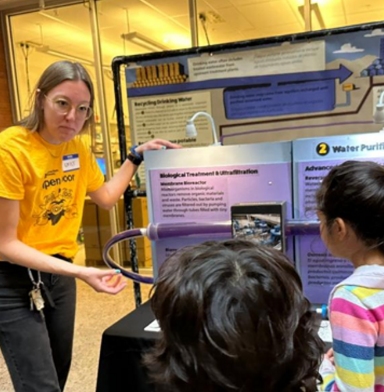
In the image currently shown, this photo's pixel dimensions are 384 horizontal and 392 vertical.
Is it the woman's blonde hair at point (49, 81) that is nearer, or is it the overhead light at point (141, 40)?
the woman's blonde hair at point (49, 81)

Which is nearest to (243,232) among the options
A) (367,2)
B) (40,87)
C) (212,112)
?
(212,112)

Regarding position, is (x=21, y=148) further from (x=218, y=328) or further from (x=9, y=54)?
(x=9, y=54)

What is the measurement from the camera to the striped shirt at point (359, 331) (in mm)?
767

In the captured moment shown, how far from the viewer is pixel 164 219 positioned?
1.27 m

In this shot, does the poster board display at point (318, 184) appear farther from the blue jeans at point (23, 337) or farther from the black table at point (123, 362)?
the blue jeans at point (23, 337)

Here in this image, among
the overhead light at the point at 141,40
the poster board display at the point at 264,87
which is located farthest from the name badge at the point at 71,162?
the overhead light at the point at 141,40

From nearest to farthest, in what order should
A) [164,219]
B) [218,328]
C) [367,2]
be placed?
[218,328], [164,219], [367,2]

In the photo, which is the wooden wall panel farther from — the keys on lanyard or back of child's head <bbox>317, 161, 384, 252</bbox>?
back of child's head <bbox>317, 161, 384, 252</bbox>

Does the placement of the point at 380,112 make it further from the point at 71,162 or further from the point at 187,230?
the point at 71,162

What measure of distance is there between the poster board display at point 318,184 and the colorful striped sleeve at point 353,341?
0.36 m

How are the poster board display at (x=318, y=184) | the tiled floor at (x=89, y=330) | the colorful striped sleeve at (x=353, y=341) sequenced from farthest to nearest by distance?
the tiled floor at (x=89, y=330)
the poster board display at (x=318, y=184)
the colorful striped sleeve at (x=353, y=341)

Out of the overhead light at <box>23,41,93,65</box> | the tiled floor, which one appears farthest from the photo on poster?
the overhead light at <box>23,41,93,65</box>

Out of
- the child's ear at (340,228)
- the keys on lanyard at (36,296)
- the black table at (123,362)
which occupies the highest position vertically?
the child's ear at (340,228)

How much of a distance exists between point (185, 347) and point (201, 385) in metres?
0.05
